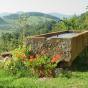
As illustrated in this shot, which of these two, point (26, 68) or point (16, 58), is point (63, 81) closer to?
point (26, 68)

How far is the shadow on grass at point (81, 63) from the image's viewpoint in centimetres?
1346

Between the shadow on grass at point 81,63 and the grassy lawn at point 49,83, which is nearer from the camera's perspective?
the grassy lawn at point 49,83

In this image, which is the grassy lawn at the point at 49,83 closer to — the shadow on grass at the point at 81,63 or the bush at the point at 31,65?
the bush at the point at 31,65

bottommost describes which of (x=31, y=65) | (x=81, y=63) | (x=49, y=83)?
(x=81, y=63)

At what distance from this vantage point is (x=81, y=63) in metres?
14.5

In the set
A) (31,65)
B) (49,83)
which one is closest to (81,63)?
(31,65)

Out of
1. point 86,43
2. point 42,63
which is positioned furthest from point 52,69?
point 86,43

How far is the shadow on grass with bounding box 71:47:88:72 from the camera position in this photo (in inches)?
530

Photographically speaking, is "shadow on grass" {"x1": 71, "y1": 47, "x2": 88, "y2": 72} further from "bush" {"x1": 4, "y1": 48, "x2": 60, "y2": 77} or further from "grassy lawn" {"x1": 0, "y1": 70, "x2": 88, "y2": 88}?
"grassy lawn" {"x1": 0, "y1": 70, "x2": 88, "y2": 88}

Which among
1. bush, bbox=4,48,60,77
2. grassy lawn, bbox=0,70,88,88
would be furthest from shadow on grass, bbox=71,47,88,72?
grassy lawn, bbox=0,70,88,88

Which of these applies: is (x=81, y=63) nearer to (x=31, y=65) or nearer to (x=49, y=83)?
(x=31, y=65)

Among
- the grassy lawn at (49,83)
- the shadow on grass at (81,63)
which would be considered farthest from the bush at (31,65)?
the shadow on grass at (81,63)

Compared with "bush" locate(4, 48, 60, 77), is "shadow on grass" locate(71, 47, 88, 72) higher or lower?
lower

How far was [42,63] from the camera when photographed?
36.9 feet
